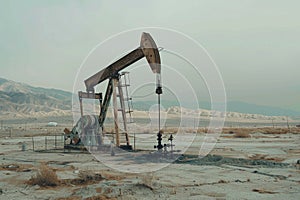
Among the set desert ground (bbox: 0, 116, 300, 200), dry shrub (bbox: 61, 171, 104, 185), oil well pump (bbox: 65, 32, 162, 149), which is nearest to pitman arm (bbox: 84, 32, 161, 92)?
oil well pump (bbox: 65, 32, 162, 149)

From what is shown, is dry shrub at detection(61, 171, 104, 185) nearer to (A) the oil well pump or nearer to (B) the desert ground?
(B) the desert ground

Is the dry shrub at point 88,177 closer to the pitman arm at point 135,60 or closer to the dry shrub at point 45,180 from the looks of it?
the dry shrub at point 45,180

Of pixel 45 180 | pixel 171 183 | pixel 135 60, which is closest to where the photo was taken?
pixel 45 180

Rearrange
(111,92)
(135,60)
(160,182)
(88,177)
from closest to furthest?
(160,182) → (88,177) → (135,60) → (111,92)

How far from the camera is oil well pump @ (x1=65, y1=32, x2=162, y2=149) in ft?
66.3

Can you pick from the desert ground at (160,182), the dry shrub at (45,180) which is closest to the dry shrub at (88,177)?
the desert ground at (160,182)

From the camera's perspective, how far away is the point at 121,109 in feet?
76.4

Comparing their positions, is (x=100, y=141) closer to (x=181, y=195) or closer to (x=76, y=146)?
(x=76, y=146)

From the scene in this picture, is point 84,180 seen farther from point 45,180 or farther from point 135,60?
point 135,60

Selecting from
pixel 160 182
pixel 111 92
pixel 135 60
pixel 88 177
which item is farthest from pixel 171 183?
pixel 111 92

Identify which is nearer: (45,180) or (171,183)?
(45,180)

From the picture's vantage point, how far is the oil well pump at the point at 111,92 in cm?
2020

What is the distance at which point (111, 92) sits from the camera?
24406 millimetres

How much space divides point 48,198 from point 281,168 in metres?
10.9
